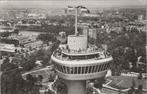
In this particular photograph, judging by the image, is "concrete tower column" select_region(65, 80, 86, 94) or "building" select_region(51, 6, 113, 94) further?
"concrete tower column" select_region(65, 80, 86, 94)

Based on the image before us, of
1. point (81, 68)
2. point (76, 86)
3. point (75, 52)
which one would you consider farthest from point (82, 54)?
point (76, 86)

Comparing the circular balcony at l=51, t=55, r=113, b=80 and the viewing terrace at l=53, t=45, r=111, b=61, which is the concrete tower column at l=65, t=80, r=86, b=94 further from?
the viewing terrace at l=53, t=45, r=111, b=61

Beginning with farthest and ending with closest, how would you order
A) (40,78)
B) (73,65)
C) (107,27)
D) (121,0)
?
(107,27) < (121,0) < (40,78) < (73,65)

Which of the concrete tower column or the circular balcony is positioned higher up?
the circular balcony

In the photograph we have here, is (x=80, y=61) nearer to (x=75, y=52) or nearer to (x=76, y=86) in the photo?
(x=75, y=52)

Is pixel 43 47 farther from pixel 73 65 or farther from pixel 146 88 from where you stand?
pixel 73 65

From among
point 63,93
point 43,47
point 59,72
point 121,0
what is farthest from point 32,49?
point 59,72

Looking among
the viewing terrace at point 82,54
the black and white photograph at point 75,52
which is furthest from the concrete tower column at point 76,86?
the viewing terrace at point 82,54

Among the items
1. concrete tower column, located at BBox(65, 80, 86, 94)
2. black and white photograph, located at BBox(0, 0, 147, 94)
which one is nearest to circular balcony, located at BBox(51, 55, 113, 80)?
black and white photograph, located at BBox(0, 0, 147, 94)
